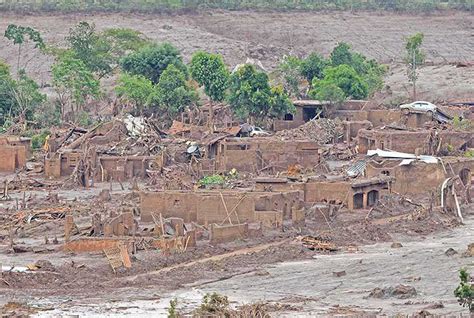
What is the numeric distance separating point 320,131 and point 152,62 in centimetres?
1513

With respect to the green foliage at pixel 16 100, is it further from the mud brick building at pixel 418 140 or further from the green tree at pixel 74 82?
the mud brick building at pixel 418 140

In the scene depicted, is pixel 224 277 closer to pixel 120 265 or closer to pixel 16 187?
pixel 120 265

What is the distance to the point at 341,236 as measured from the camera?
170 ft

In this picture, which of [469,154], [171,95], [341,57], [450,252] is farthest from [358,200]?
[341,57]

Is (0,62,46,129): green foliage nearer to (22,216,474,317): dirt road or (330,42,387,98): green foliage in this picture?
(330,42,387,98): green foliage

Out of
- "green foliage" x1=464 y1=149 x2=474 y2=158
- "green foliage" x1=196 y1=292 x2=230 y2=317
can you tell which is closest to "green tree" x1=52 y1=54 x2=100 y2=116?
"green foliage" x1=464 y1=149 x2=474 y2=158

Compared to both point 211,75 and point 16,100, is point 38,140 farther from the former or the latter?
point 211,75

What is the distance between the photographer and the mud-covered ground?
106375mm

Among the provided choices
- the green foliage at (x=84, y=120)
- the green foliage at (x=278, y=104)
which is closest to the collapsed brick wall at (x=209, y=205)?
the green foliage at (x=278, y=104)

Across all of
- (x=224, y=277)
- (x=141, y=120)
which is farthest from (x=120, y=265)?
(x=141, y=120)

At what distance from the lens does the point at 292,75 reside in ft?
287

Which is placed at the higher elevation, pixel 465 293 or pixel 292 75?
pixel 465 293

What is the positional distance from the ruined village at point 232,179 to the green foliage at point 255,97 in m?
0.09

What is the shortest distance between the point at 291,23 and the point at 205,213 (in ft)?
211
